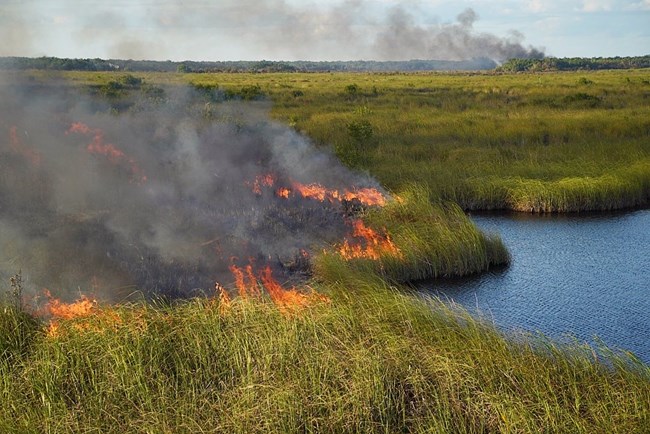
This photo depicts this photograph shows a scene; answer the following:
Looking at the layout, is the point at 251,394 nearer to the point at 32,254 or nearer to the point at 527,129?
the point at 32,254

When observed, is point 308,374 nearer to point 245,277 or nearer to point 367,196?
point 245,277

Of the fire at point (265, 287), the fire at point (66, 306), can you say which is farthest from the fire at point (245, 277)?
the fire at point (66, 306)

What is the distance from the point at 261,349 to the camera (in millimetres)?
7980

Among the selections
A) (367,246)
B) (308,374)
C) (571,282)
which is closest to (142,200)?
(367,246)

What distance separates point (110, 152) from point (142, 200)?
8.08ft

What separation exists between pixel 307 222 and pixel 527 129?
16188mm

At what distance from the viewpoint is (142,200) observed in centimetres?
1519

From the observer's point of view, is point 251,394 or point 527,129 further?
point 527,129

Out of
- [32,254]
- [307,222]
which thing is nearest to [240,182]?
[307,222]

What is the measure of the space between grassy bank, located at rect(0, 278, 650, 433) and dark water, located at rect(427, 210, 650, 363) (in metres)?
1.21

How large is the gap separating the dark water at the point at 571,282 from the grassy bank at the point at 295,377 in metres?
1.21

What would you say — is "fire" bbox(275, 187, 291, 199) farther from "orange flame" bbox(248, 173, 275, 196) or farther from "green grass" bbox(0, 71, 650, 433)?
"green grass" bbox(0, 71, 650, 433)

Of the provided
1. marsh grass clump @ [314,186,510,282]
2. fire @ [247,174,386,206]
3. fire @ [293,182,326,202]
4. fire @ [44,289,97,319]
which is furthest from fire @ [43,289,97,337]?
fire @ [293,182,326,202]

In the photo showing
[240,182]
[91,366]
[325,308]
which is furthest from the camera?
[240,182]
